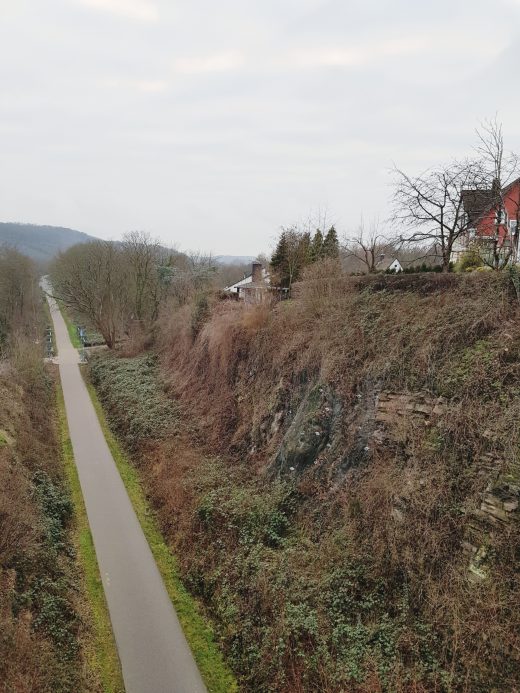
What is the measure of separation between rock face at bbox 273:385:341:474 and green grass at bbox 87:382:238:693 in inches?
161

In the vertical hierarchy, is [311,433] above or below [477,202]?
below

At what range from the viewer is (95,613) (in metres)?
10.2

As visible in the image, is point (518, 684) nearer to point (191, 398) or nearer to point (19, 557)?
point (19, 557)

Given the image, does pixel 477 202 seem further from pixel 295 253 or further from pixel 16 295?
pixel 16 295

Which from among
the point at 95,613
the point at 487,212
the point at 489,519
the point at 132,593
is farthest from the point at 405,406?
the point at 487,212

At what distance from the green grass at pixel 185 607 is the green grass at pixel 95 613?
1548 mm

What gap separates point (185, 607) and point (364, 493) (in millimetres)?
5153

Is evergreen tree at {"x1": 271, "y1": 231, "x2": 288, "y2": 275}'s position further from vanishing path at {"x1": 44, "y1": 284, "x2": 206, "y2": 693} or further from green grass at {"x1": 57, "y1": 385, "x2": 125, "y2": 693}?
green grass at {"x1": 57, "y1": 385, "x2": 125, "y2": 693}

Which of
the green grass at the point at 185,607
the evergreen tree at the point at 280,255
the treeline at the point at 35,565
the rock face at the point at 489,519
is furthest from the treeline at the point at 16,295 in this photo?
the rock face at the point at 489,519

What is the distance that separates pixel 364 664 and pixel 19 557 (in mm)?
7849

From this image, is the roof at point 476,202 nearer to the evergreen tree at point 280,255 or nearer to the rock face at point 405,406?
the rock face at point 405,406

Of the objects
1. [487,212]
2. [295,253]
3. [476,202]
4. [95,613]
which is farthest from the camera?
→ [295,253]

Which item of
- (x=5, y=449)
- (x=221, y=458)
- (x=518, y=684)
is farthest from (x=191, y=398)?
(x=518, y=684)

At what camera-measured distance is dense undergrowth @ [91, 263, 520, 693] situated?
7.38 metres
